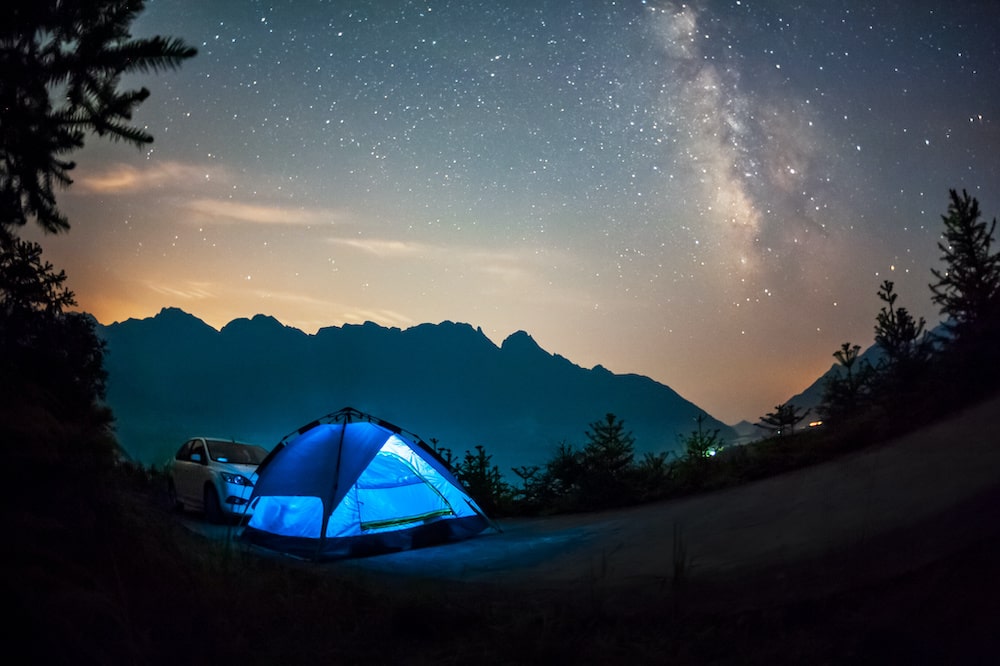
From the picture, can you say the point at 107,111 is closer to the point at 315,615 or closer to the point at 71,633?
the point at 71,633

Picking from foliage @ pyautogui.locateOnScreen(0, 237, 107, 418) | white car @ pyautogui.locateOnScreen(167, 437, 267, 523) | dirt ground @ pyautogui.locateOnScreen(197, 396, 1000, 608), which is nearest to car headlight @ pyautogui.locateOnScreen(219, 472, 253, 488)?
white car @ pyautogui.locateOnScreen(167, 437, 267, 523)

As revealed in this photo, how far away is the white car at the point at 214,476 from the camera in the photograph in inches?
522

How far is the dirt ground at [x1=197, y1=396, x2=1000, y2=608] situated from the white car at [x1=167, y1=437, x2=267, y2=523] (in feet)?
16.6

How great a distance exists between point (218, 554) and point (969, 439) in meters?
8.43

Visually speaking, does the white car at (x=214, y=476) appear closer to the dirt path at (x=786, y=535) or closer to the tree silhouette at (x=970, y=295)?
the dirt path at (x=786, y=535)

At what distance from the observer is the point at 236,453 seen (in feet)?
47.2

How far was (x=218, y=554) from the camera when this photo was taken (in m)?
6.08

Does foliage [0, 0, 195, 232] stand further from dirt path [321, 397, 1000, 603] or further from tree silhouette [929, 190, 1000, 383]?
tree silhouette [929, 190, 1000, 383]

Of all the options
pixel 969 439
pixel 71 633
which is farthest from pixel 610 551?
pixel 71 633

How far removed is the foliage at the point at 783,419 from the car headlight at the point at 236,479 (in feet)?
35.5

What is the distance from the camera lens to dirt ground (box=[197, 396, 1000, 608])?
556 centimetres

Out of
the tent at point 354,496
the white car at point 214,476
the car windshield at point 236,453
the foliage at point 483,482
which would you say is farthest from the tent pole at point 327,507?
the foliage at point 483,482

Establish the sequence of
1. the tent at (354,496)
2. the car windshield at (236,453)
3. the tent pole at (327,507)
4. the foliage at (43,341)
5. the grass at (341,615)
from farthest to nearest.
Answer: the car windshield at (236,453) → the tent at (354,496) → the tent pole at (327,507) → the foliage at (43,341) → the grass at (341,615)

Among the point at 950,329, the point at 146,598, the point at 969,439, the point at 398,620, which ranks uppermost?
the point at 950,329
